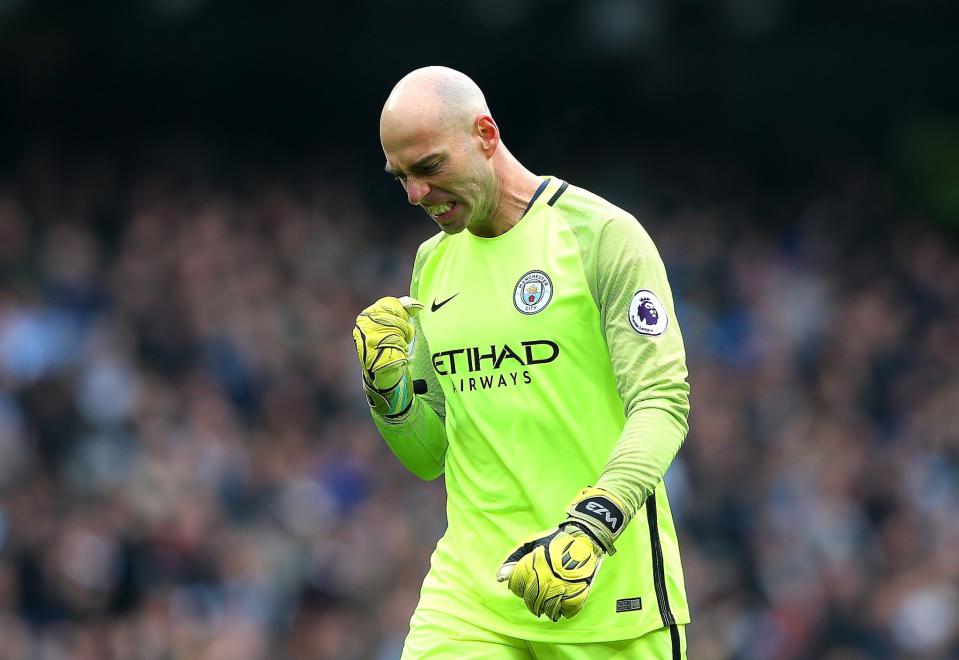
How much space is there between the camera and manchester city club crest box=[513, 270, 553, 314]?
15.5 feet

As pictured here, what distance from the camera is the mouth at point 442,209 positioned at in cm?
478

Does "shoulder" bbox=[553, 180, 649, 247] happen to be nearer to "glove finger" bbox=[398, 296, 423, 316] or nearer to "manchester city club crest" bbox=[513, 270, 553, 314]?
"manchester city club crest" bbox=[513, 270, 553, 314]

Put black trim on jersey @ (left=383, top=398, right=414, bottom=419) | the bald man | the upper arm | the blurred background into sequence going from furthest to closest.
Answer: the blurred background, black trim on jersey @ (left=383, top=398, right=414, bottom=419), the bald man, the upper arm

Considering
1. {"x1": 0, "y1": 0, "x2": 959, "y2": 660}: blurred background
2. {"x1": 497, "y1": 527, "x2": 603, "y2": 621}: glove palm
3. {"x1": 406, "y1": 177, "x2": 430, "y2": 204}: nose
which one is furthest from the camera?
{"x1": 0, "y1": 0, "x2": 959, "y2": 660}: blurred background

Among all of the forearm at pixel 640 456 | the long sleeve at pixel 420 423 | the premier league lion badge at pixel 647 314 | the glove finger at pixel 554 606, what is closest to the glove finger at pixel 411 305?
the long sleeve at pixel 420 423

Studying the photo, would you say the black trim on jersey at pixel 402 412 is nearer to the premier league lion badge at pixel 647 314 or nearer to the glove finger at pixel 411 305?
the glove finger at pixel 411 305

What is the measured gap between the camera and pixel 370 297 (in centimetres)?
1545

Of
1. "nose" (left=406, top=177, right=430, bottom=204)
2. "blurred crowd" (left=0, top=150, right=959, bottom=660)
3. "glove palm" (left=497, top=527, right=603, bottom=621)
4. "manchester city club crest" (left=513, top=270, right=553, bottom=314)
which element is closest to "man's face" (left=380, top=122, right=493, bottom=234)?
"nose" (left=406, top=177, right=430, bottom=204)

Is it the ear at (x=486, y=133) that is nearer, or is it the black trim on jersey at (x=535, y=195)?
the ear at (x=486, y=133)

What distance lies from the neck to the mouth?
Answer: 177mm

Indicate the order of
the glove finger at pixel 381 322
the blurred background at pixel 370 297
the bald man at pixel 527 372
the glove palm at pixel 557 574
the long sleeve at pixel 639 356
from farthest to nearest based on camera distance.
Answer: the blurred background at pixel 370 297 < the glove finger at pixel 381 322 < the bald man at pixel 527 372 < the long sleeve at pixel 639 356 < the glove palm at pixel 557 574

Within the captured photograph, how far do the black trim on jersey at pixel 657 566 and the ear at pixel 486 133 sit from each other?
3.99 ft
